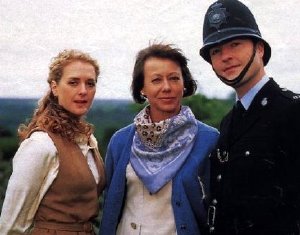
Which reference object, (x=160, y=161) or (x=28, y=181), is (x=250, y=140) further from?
(x=28, y=181)

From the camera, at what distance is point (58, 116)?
3.73 meters

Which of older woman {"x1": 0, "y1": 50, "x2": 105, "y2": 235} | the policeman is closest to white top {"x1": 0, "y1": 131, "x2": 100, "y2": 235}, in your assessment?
older woman {"x1": 0, "y1": 50, "x2": 105, "y2": 235}

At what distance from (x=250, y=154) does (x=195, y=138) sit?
0.82 metres

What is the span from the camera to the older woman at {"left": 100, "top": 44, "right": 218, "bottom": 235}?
3777mm

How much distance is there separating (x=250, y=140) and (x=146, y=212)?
0.93 metres

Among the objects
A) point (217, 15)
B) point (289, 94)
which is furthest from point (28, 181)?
point (289, 94)

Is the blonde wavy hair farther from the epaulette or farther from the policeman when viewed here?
the epaulette

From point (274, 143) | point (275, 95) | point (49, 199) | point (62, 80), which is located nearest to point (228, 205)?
point (274, 143)

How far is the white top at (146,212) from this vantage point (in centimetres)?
377

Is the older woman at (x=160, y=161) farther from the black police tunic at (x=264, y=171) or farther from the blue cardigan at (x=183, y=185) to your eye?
the black police tunic at (x=264, y=171)

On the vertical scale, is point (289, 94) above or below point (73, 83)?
above

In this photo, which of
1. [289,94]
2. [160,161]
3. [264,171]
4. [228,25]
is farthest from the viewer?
[160,161]

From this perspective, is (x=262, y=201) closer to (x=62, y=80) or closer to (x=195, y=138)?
(x=195, y=138)

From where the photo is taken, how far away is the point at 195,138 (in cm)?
394
